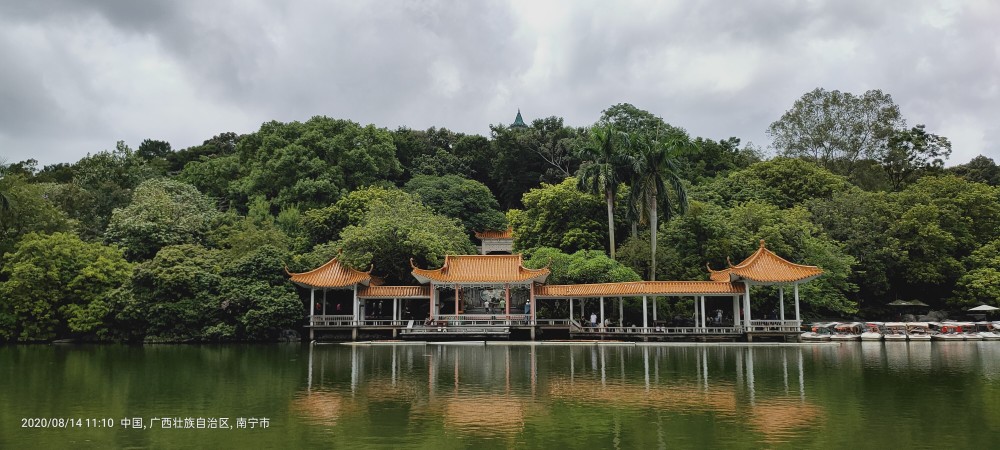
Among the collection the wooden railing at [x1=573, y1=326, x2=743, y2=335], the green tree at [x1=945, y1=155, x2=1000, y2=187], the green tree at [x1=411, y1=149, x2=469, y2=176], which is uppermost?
the green tree at [x1=411, y1=149, x2=469, y2=176]

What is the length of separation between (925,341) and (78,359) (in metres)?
29.9

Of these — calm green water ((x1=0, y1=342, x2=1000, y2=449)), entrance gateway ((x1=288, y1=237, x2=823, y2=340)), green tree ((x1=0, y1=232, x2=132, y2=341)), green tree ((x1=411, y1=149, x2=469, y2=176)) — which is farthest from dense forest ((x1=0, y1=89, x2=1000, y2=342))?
calm green water ((x1=0, y1=342, x2=1000, y2=449))

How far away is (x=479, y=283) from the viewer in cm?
2883

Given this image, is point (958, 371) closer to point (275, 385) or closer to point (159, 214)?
point (275, 385)

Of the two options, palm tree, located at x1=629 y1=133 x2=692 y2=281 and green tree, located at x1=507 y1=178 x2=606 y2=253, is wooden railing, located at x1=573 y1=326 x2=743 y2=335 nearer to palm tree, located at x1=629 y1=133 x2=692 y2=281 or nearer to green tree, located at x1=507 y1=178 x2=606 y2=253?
palm tree, located at x1=629 y1=133 x2=692 y2=281

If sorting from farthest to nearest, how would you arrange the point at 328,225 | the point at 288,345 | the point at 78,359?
the point at 328,225 → the point at 288,345 → the point at 78,359

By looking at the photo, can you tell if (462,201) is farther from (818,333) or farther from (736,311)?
(818,333)

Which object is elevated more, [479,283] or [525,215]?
[525,215]

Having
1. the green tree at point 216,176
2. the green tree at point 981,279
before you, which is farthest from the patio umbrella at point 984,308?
the green tree at point 216,176

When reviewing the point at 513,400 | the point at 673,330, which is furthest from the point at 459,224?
the point at 513,400

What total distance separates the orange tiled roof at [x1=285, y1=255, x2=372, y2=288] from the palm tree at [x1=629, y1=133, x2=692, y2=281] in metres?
12.4

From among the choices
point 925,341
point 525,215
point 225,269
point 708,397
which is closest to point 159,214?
point 225,269

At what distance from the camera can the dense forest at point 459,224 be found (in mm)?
27281

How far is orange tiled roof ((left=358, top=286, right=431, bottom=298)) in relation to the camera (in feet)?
96.4
